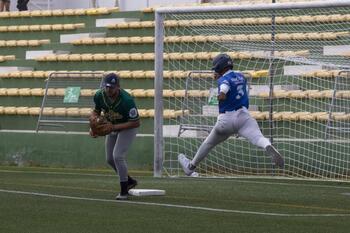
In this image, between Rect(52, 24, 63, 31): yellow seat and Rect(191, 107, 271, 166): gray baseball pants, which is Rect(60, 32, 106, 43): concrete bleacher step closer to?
Rect(52, 24, 63, 31): yellow seat

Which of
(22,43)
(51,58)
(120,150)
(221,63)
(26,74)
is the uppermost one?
(221,63)

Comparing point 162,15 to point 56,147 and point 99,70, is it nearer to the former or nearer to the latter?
point 56,147

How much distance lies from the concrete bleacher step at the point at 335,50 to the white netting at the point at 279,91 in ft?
0.08

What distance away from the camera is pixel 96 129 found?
49.8 ft

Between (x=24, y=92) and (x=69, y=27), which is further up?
(x=69, y=27)

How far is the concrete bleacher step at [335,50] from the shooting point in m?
21.4

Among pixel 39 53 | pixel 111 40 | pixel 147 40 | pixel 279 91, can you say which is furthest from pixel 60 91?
pixel 279 91

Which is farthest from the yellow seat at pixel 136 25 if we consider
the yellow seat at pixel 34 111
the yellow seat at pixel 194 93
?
the yellow seat at pixel 194 93

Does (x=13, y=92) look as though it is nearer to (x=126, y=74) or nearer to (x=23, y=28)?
(x=126, y=74)

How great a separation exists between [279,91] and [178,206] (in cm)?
825

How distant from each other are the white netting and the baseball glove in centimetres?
596

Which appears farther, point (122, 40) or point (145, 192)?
point (122, 40)

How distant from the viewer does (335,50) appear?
21469mm

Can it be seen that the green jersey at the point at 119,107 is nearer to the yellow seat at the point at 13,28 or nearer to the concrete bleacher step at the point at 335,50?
the concrete bleacher step at the point at 335,50
